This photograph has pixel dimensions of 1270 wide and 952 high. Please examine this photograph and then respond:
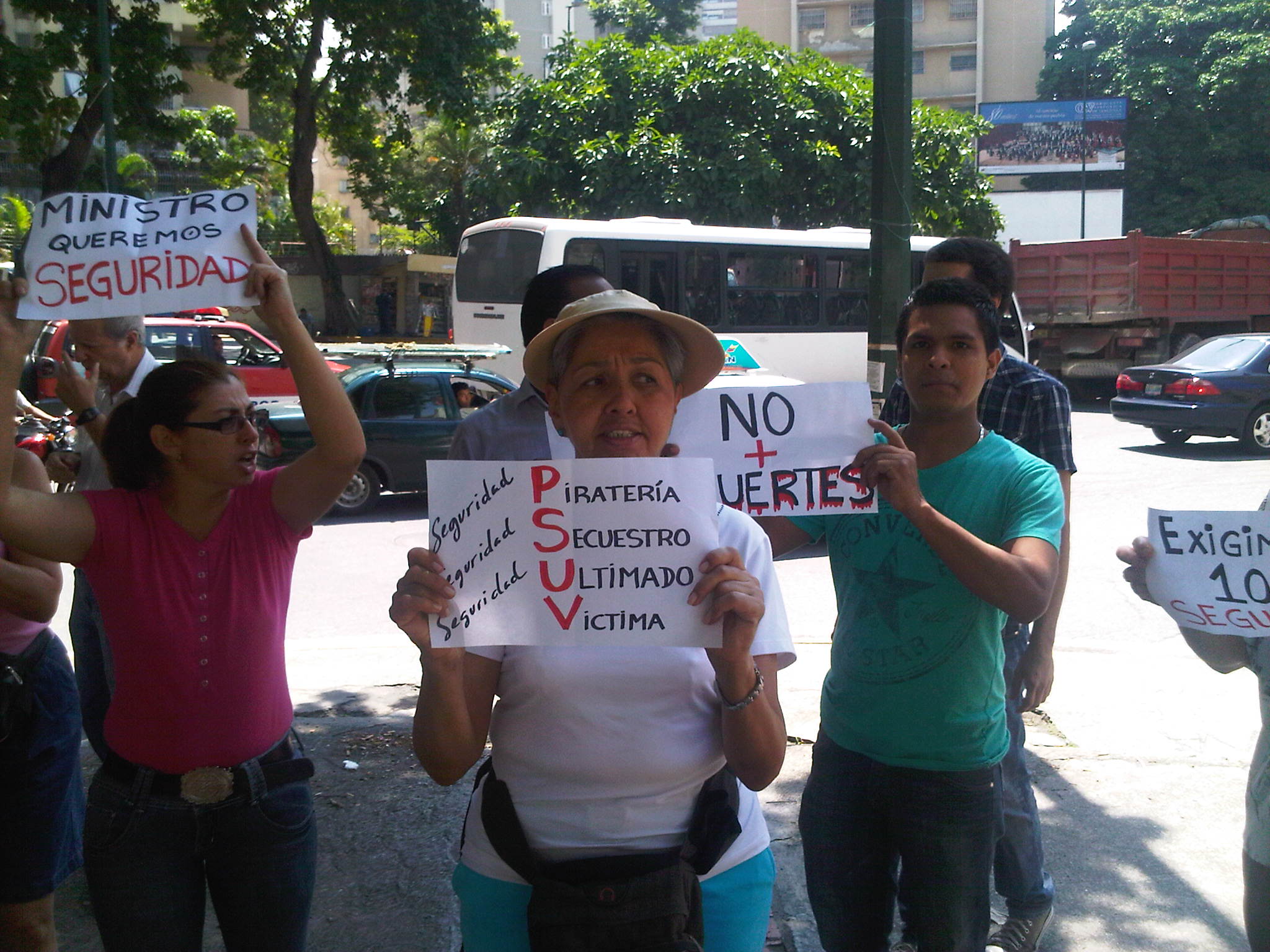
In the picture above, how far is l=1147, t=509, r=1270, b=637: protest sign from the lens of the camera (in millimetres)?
2309

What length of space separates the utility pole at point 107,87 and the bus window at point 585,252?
5637 mm

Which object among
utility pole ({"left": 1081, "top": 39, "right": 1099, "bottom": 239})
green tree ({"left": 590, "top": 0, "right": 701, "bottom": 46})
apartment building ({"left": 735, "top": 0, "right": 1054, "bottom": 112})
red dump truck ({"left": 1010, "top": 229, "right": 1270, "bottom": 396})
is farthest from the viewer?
apartment building ({"left": 735, "top": 0, "right": 1054, "bottom": 112})

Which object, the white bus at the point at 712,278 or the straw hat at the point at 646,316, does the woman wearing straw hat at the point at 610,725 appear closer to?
the straw hat at the point at 646,316

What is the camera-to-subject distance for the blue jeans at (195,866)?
90.3 inches

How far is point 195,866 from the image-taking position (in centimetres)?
237

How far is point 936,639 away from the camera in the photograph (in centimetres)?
239

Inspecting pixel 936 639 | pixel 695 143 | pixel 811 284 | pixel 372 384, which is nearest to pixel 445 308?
pixel 695 143

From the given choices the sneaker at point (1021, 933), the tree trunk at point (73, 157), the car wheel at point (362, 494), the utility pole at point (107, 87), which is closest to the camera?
the sneaker at point (1021, 933)

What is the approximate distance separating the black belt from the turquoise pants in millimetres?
606

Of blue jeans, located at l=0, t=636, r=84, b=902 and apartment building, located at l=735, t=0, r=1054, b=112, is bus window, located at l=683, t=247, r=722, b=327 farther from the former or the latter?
apartment building, located at l=735, t=0, r=1054, b=112

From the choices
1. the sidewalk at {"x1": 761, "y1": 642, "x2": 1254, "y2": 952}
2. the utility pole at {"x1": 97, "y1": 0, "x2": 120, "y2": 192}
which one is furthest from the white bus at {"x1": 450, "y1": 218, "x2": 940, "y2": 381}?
the sidewalk at {"x1": 761, "y1": 642, "x2": 1254, "y2": 952}

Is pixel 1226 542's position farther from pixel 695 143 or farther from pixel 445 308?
pixel 445 308

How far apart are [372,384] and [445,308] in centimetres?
2509

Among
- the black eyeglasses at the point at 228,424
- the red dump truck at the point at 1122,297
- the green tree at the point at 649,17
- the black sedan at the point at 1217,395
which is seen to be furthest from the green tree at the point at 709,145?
the black eyeglasses at the point at 228,424
